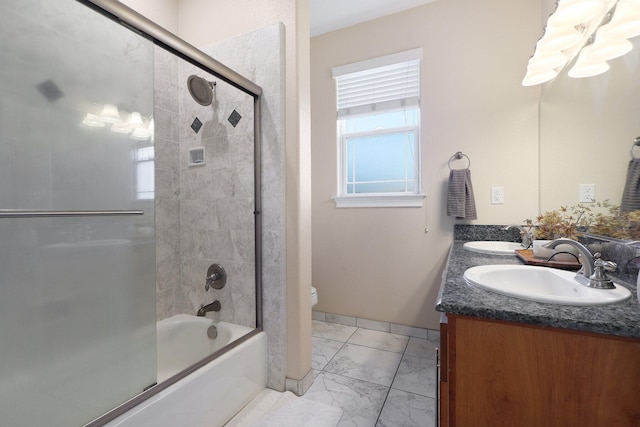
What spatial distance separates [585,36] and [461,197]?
105 cm

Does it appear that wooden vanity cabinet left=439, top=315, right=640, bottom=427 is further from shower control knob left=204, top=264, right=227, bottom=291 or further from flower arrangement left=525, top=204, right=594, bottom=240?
shower control knob left=204, top=264, right=227, bottom=291

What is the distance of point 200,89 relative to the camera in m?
1.80

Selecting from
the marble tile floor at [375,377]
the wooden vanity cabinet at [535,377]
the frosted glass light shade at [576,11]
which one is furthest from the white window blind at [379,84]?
the wooden vanity cabinet at [535,377]

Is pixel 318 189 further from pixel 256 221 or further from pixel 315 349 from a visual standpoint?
pixel 315 349

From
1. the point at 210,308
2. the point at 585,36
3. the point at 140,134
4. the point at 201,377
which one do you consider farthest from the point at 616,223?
the point at 210,308

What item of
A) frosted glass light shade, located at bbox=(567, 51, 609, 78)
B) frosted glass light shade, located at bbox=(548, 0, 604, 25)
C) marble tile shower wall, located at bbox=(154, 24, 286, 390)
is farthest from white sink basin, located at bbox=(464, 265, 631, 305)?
frosted glass light shade, located at bbox=(548, 0, 604, 25)

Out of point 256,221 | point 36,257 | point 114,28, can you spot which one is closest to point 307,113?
point 256,221

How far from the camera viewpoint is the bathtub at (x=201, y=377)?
3.83ft

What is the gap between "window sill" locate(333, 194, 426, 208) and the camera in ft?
7.67

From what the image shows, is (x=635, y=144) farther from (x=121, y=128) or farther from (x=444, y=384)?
(x=121, y=128)

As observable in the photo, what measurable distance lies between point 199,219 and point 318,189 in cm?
111

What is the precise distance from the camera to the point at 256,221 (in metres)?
1.74

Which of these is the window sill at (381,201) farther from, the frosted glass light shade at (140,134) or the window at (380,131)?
the frosted glass light shade at (140,134)

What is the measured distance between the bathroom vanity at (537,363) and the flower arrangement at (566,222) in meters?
0.66
